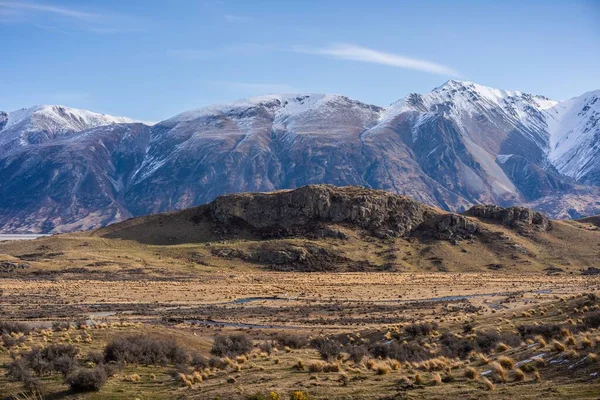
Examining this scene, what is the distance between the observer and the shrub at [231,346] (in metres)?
39.8

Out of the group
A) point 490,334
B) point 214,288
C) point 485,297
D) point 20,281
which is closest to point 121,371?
point 490,334

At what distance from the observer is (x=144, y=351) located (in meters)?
36.2

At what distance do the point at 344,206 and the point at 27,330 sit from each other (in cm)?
12740

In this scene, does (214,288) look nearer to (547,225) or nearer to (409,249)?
(409,249)

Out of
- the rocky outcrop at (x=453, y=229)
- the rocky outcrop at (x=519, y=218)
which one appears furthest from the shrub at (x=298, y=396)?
the rocky outcrop at (x=519, y=218)

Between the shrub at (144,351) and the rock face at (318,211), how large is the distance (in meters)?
126

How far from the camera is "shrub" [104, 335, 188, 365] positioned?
114ft

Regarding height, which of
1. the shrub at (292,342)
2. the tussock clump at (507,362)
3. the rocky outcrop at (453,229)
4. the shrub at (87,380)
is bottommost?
the rocky outcrop at (453,229)

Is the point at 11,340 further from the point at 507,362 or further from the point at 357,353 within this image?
the point at 507,362

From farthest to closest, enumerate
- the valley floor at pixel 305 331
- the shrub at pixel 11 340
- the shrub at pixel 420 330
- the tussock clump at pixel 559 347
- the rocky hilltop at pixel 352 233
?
the rocky hilltop at pixel 352 233
the shrub at pixel 420 330
the shrub at pixel 11 340
the tussock clump at pixel 559 347
the valley floor at pixel 305 331

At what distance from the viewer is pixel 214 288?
351 ft

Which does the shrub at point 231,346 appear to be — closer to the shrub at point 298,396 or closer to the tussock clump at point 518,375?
the shrub at point 298,396

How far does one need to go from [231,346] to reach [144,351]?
252 inches

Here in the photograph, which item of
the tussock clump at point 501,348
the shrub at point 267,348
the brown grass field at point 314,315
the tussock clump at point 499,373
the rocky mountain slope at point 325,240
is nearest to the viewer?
the tussock clump at point 499,373
